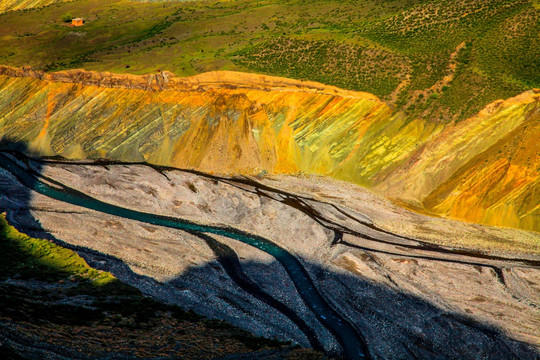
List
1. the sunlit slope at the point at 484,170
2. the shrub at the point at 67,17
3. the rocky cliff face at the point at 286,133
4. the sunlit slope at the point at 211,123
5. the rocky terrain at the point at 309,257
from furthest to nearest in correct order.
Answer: the shrub at the point at 67,17 < the sunlit slope at the point at 211,123 < the rocky cliff face at the point at 286,133 < the sunlit slope at the point at 484,170 < the rocky terrain at the point at 309,257

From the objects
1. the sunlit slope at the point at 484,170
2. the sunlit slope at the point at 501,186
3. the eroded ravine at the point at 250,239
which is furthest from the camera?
the sunlit slope at the point at 484,170

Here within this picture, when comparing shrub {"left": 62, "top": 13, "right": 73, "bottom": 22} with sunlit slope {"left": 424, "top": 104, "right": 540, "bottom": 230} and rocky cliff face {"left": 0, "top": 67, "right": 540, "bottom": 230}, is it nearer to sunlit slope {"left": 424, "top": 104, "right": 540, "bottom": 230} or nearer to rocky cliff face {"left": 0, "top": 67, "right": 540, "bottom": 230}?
rocky cliff face {"left": 0, "top": 67, "right": 540, "bottom": 230}

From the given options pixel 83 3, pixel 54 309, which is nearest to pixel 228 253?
pixel 54 309

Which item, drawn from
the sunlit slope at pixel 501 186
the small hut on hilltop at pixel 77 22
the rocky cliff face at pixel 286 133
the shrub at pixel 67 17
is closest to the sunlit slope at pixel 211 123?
the rocky cliff face at pixel 286 133

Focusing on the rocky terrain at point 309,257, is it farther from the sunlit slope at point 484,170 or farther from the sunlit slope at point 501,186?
the sunlit slope at point 484,170

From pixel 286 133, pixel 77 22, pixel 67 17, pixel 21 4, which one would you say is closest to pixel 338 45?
pixel 286 133

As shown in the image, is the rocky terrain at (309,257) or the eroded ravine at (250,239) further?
the rocky terrain at (309,257)

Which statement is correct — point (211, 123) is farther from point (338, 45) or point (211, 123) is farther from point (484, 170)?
point (484, 170)

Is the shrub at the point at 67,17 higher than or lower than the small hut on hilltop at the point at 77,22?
higher

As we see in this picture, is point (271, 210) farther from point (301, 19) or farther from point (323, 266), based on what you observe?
point (301, 19)
